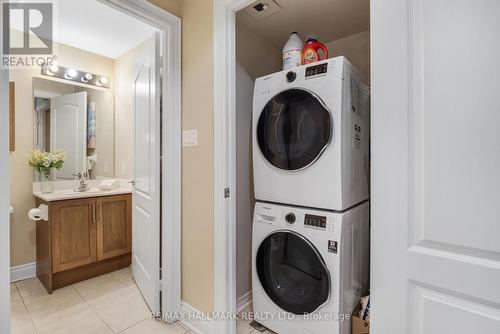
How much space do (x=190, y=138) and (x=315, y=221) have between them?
99cm

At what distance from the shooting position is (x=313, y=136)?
1.41 meters

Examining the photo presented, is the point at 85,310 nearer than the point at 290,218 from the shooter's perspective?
No

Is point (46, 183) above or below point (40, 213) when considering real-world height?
above

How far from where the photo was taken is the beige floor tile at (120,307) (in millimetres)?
1768

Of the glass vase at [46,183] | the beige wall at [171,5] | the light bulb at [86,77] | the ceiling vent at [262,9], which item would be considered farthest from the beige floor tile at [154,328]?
the light bulb at [86,77]

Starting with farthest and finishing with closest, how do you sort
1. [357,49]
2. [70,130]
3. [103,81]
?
1. [103,81]
2. [70,130]
3. [357,49]

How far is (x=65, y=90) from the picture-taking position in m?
2.75

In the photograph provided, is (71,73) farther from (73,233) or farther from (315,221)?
(315,221)

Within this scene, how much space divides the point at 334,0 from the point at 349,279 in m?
1.85

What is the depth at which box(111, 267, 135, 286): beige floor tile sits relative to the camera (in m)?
2.36

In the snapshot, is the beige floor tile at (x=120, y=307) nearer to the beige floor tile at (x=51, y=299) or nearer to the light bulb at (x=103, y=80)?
the beige floor tile at (x=51, y=299)

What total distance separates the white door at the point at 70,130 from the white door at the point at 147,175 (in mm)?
1118

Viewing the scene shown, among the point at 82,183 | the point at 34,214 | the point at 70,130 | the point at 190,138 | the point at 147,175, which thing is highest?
the point at 70,130

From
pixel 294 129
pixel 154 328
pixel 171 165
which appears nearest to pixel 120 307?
pixel 154 328
